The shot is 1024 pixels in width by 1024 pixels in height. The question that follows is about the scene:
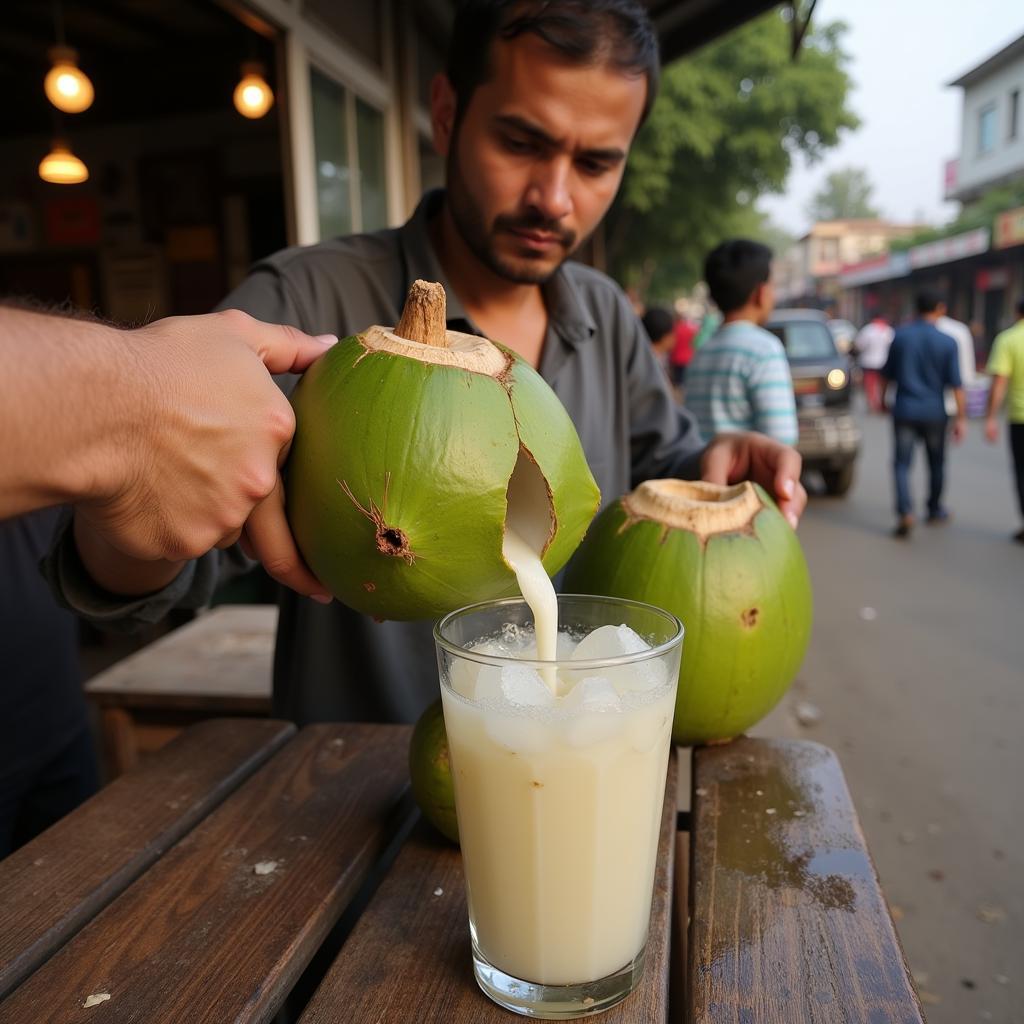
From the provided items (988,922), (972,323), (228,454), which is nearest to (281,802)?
(228,454)

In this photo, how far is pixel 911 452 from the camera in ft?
24.2

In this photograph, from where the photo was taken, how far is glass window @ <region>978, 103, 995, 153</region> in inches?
1273

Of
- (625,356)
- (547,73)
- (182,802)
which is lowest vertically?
(182,802)

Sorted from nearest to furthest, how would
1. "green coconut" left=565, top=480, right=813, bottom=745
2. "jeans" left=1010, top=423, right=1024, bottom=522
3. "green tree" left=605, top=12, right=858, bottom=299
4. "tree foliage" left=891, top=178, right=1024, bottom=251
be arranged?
"green coconut" left=565, top=480, right=813, bottom=745 → "jeans" left=1010, top=423, right=1024, bottom=522 → "green tree" left=605, top=12, right=858, bottom=299 → "tree foliage" left=891, top=178, right=1024, bottom=251

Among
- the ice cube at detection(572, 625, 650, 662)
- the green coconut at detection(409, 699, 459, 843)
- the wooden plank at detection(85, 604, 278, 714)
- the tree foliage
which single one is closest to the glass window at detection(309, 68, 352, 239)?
the wooden plank at detection(85, 604, 278, 714)

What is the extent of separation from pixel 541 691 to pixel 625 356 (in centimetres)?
163

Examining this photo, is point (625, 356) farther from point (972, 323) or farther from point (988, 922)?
point (972, 323)

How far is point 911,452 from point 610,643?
23.9ft

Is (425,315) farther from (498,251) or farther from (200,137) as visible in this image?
(200,137)

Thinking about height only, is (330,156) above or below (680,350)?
above

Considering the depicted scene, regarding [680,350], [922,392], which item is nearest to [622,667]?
[922,392]

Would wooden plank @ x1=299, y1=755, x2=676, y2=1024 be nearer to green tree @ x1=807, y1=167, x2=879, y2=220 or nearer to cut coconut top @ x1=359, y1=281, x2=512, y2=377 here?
cut coconut top @ x1=359, y1=281, x2=512, y2=377

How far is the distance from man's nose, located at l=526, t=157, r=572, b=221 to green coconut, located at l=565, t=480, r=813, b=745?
0.74 metres

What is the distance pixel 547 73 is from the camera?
67.8 inches
